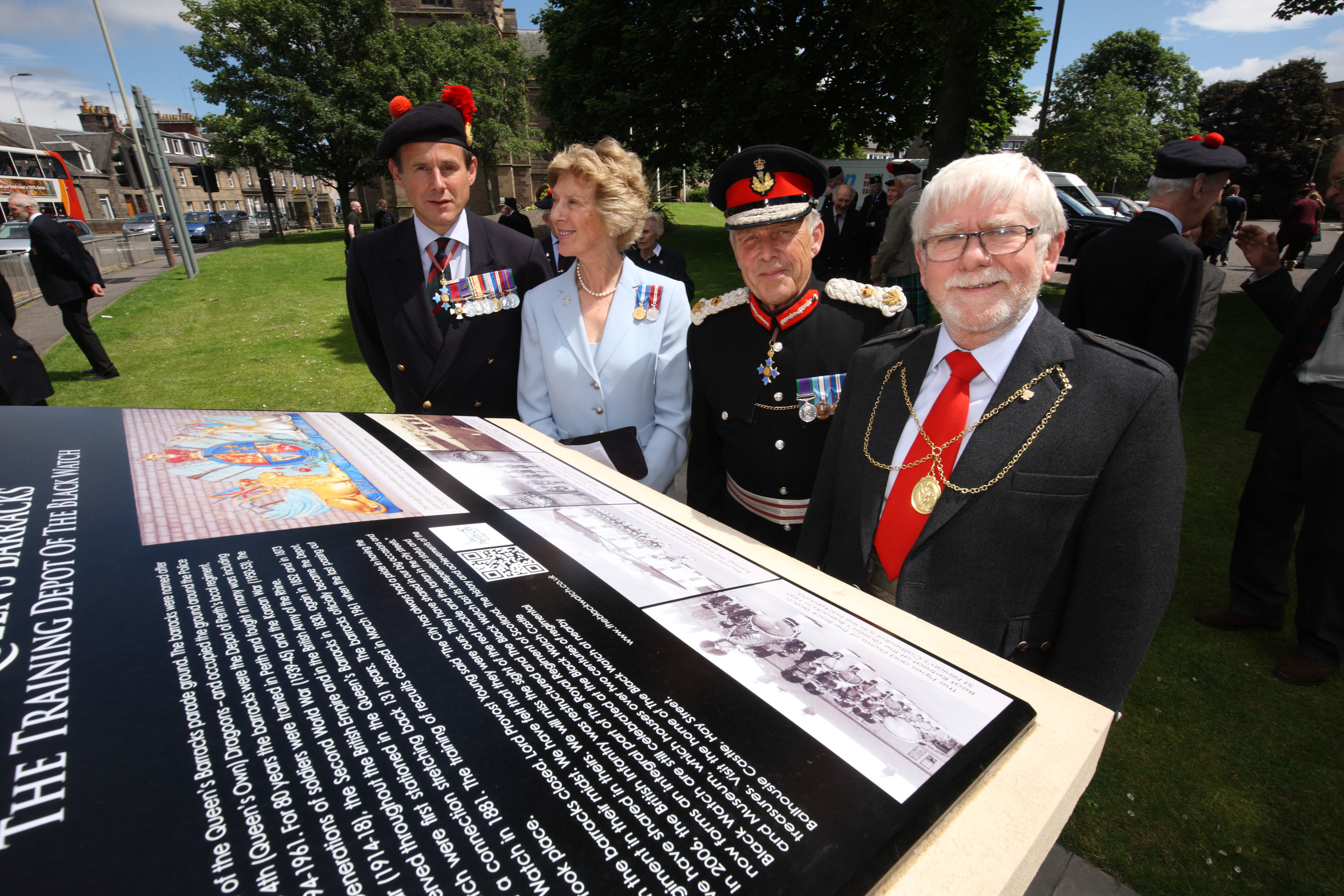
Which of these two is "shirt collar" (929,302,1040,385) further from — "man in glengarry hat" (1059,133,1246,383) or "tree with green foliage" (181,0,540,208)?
"tree with green foliage" (181,0,540,208)

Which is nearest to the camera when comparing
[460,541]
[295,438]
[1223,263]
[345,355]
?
[460,541]

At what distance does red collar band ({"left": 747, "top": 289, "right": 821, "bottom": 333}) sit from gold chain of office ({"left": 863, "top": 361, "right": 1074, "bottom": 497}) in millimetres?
550

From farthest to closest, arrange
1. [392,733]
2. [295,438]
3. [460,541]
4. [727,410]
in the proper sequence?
1. [727,410]
2. [295,438]
3. [460,541]
4. [392,733]

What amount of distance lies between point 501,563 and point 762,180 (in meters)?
1.58

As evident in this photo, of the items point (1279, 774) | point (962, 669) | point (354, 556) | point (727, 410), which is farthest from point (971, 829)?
point (1279, 774)

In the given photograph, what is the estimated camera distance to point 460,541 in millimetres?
1103

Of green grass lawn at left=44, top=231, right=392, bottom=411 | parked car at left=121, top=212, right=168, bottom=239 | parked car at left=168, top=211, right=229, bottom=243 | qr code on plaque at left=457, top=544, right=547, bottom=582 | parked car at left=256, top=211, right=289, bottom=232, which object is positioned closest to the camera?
qr code on plaque at left=457, top=544, right=547, bottom=582

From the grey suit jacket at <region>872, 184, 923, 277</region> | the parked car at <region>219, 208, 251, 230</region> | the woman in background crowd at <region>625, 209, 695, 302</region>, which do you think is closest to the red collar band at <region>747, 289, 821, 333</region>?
the woman in background crowd at <region>625, 209, 695, 302</region>

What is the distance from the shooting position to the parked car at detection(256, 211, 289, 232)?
36.2 meters

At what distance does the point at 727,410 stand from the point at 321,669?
1.69 meters

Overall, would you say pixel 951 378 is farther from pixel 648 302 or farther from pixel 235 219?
pixel 235 219

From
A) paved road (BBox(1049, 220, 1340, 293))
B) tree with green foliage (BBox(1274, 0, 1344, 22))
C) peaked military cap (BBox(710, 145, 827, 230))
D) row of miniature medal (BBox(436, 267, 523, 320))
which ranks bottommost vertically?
paved road (BBox(1049, 220, 1340, 293))

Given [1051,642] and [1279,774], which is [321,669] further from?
[1279,774]

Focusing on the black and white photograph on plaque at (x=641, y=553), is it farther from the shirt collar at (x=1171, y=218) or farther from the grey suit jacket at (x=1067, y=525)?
the shirt collar at (x=1171, y=218)
